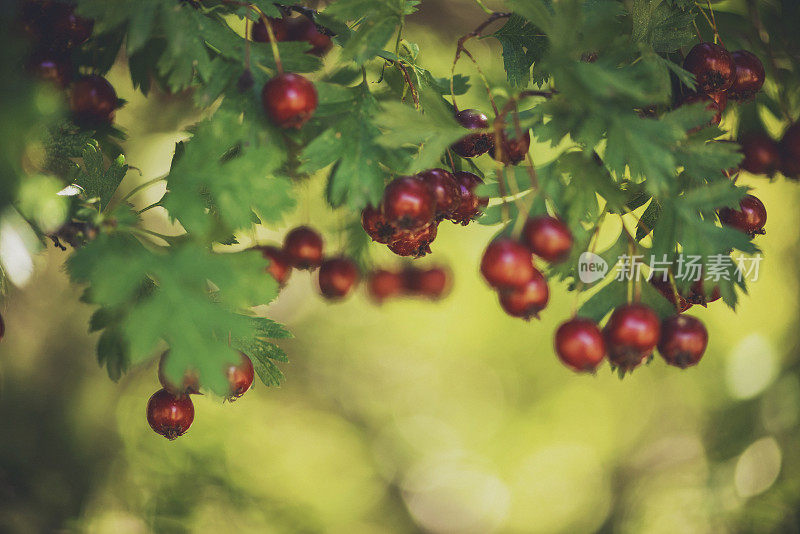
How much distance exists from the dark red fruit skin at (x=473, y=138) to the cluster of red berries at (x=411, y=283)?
2.65 feet

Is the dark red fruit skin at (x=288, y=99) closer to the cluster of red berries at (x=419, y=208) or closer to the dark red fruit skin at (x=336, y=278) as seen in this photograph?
the cluster of red berries at (x=419, y=208)

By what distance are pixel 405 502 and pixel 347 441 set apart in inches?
34.6

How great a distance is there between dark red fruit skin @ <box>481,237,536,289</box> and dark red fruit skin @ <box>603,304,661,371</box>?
151 mm

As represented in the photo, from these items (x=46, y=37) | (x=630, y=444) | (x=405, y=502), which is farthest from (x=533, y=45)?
(x=405, y=502)

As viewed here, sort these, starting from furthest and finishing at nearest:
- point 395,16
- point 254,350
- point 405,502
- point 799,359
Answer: point 405,502, point 799,359, point 254,350, point 395,16

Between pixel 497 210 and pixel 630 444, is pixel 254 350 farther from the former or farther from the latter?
pixel 630 444

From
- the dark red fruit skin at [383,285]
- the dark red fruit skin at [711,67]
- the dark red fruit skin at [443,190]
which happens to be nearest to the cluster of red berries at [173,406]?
the dark red fruit skin at [443,190]

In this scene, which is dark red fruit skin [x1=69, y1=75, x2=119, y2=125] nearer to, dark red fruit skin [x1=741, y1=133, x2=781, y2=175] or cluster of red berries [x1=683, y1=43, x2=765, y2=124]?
cluster of red berries [x1=683, y1=43, x2=765, y2=124]

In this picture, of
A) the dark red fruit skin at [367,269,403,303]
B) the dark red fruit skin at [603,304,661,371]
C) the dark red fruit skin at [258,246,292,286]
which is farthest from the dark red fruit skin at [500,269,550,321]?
the dark red fruit skin at [367,269,403,303]

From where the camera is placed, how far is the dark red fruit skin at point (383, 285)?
167 cm

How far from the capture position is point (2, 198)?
71 cm

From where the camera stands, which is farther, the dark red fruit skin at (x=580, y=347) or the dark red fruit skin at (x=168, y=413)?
the dark red fruit skin at (x=168, y=413)

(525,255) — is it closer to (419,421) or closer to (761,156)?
(761,156)

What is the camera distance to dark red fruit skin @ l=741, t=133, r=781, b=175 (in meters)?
1.10
